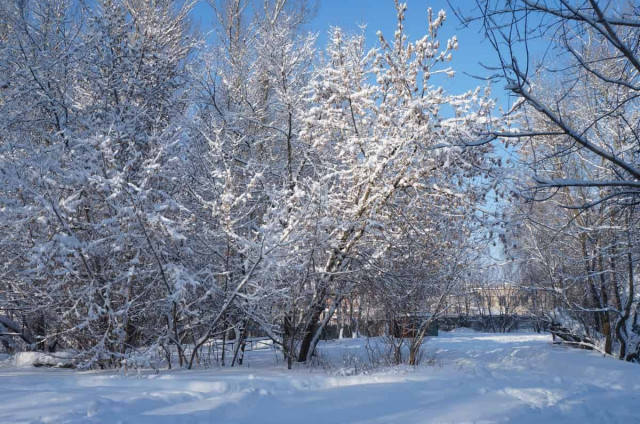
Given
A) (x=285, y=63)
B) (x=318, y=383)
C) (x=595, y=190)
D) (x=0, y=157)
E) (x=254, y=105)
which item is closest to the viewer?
(x=318, y=383)

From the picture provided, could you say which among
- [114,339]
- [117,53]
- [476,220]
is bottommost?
[114,339]

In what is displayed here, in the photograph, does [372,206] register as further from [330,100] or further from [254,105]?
A: [254,105]

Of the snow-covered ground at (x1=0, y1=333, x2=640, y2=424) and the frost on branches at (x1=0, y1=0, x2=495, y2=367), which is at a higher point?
the frost on branches at (x1=0, y1=0, x2=495, y2=367)

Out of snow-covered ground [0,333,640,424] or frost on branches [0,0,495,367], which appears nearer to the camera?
snow-covered ground [0,333,640,424]

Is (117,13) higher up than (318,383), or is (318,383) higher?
(117,13)

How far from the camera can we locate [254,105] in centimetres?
1159

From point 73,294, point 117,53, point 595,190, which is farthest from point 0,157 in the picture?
point 595,190

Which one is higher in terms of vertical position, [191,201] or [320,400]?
[191,201]

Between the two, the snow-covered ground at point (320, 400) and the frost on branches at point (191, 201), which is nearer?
the snow-covered ground at point (320, 400)

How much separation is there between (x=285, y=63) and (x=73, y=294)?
6.16 metres

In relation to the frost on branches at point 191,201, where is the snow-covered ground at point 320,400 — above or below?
below

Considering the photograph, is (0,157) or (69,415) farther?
(0,157)

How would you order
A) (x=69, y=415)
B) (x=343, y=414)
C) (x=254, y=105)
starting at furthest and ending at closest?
1. (x=254, y=105)
2. (x=343, y=414)
3. (x=69, y=415)

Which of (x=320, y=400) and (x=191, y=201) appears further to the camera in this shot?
(x=191, y=201)
